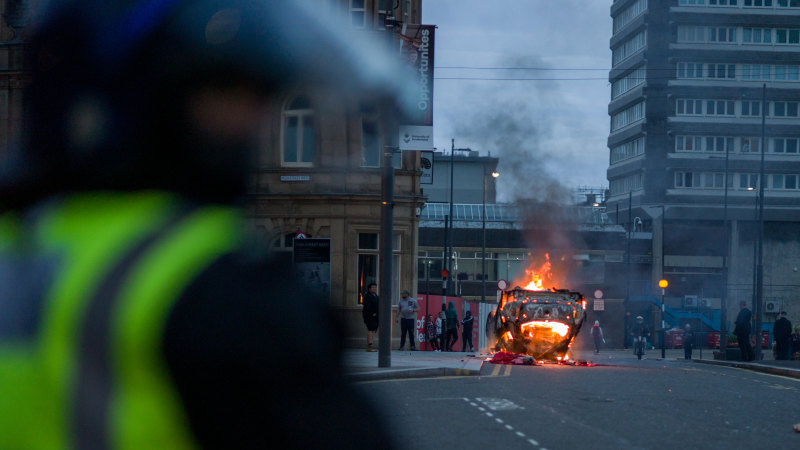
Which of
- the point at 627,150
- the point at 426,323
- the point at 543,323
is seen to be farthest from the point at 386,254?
the point at 627,150

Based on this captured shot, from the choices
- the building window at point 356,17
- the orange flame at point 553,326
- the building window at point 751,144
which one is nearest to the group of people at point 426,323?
the orange flame at point 553,326

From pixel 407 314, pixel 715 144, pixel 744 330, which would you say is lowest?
pixel 744 330

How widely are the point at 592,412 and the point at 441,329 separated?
23400 millimetres

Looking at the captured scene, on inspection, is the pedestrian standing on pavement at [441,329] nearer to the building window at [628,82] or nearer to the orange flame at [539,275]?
the orange flame at [539,275]

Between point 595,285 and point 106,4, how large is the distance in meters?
76.4

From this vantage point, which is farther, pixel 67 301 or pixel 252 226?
pixel 252 226

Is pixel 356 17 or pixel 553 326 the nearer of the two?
pixel 356 17

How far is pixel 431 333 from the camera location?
36375 mm

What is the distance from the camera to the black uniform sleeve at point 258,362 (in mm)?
1271

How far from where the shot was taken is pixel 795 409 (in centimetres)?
1548

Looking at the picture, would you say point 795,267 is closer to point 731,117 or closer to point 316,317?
point 731,117

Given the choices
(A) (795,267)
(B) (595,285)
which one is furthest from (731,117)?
(B) (595,285)

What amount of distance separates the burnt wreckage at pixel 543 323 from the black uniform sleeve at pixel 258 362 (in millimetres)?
27937

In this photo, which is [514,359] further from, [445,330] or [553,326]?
[445,330]
